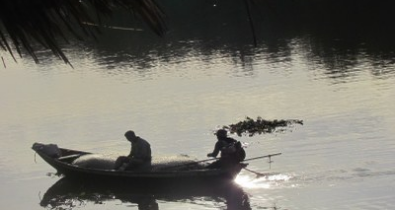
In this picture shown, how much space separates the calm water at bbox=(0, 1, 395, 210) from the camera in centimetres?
2084

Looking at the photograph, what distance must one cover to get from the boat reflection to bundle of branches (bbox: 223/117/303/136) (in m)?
7.67

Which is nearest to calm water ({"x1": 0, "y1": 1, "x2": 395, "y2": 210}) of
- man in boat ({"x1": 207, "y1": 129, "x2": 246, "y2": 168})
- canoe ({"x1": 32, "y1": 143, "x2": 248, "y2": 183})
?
canoe ({"x1": 32, "y1": 143, "x2": 248, "y2": 183})

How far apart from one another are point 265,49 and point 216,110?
2077cm

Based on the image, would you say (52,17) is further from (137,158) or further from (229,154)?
(137,158)

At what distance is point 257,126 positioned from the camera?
1136 inches

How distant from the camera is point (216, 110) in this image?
111ft

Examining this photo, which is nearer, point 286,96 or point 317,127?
point 317,127

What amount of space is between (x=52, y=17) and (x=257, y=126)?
26.1 meters

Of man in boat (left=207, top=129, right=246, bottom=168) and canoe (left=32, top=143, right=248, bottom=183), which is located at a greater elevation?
man in boat (left=207, top=129, right=246, bottom=168)

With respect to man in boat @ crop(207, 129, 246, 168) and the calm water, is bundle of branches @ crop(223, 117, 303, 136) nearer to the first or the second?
the calm water

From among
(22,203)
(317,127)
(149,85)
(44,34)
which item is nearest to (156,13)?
(44,34)

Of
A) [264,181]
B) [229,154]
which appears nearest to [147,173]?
[229,154]

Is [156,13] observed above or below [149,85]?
above

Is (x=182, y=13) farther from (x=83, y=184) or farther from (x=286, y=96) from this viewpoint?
(x=83, y=184)
